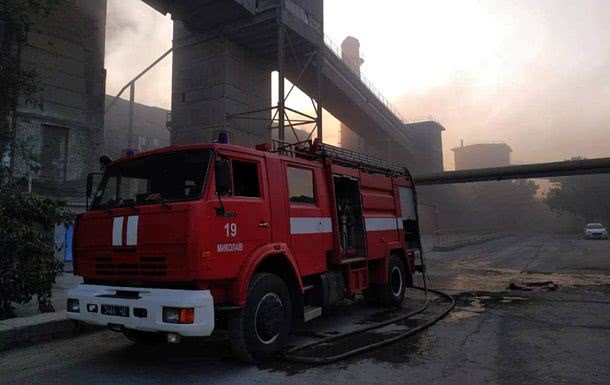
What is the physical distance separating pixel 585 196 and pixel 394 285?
6337 centimetres

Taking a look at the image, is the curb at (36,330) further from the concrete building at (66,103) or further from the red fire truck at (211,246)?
the concrete building at (66,103)

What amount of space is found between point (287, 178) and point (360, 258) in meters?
2.49

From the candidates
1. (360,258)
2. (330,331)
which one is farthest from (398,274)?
(330,331)

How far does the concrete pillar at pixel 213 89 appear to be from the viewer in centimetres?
2253

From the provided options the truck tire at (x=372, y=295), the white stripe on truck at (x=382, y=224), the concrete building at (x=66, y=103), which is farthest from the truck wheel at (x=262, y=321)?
the concrete building at (x=66, y=103)

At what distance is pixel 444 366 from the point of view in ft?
17.3

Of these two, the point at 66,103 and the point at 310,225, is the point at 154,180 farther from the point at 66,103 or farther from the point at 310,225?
the point at 66,103

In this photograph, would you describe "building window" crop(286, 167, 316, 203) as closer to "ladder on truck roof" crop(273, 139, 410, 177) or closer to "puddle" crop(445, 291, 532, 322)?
"ladder on truck roof" crop(273, 139, 410, 177)

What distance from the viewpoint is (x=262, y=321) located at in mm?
5500

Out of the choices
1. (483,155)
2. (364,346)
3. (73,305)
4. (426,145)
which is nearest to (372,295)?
(364,346)

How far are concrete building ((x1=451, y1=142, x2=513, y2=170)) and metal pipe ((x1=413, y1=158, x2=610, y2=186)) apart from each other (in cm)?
7337

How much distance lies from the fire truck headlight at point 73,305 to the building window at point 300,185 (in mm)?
3094

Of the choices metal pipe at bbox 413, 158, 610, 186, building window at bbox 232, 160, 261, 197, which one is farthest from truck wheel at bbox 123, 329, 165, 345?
metal pipe at bbox 413, 158, 610, 186

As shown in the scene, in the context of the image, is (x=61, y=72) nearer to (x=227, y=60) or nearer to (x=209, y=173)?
(x=227, y=60)
